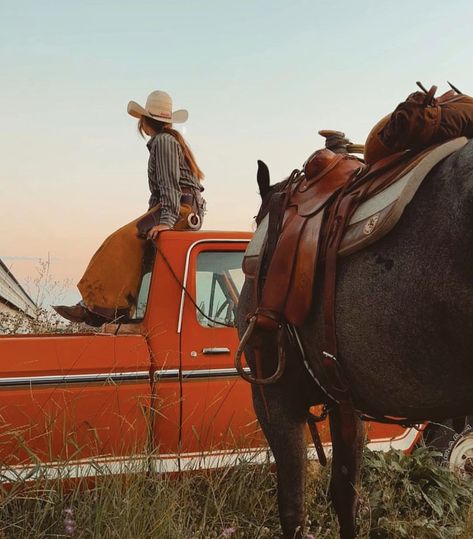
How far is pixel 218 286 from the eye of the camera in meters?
3.66

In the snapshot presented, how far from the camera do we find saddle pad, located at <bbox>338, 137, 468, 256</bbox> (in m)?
1.63

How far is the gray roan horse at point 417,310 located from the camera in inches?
59.0

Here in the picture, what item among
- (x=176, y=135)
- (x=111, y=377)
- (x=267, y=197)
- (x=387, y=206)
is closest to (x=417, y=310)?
(x=387, y=206)

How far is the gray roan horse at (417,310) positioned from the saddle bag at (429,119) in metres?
0.21

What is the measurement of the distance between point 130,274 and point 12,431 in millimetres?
1320

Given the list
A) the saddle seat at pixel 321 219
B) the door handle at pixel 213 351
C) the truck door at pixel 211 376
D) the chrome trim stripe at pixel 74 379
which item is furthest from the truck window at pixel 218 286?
the saddle seat at pixel 321 219

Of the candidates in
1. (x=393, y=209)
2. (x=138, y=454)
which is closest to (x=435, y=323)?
(x=393, y=209)

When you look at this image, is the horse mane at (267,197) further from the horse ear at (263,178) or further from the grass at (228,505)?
the grass at (228,505)

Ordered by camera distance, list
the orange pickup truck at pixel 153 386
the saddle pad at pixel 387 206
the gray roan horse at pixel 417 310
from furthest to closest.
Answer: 1. the orange pickup truck at pixel 153 386
2. the saddle pad at pixel 387 206
3. the gray roan horse at pixel 417 310

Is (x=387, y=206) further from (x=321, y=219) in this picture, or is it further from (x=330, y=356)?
(x=330, y=356)

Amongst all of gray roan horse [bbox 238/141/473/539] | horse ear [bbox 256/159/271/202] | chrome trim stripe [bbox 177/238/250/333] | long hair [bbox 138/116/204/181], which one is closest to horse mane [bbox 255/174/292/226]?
horse ear [bbox 256/159/271/202]

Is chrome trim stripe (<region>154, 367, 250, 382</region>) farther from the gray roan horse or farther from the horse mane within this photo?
the gray roan horse

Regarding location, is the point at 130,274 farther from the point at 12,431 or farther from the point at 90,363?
the point at 12,431

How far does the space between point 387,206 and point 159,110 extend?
3.01 m
